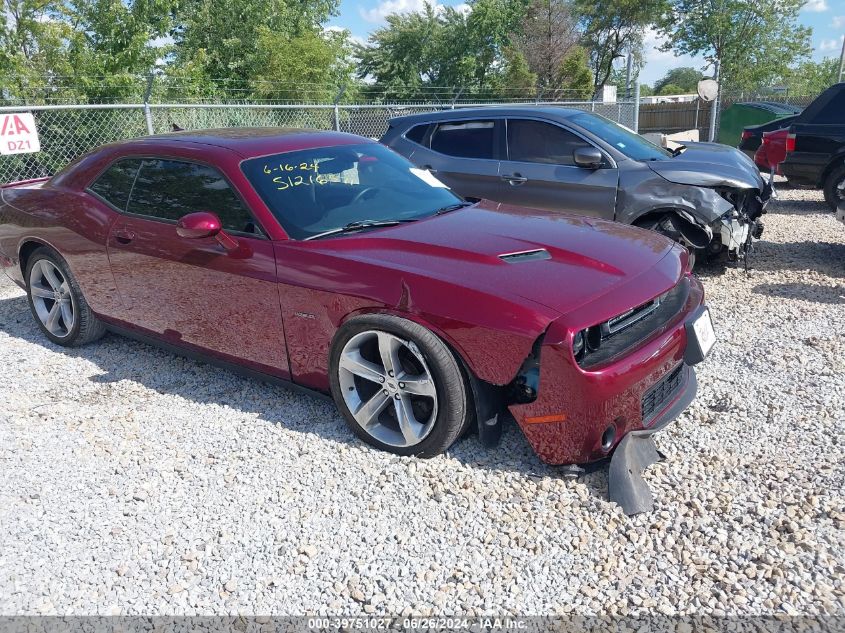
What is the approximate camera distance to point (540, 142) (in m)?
6.68

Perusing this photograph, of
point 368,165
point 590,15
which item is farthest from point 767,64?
point 368,165

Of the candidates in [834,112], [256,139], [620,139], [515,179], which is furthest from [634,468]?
[834,112]

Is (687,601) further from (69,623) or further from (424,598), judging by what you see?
(69,623)

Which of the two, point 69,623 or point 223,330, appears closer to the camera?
point 69,623

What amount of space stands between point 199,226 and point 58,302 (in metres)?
2.17

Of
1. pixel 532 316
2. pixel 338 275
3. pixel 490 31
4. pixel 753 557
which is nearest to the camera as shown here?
pixel 753 557

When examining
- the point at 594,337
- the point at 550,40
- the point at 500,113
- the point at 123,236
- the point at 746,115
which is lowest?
the point at 594,337

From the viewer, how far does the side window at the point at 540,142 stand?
6547 mm

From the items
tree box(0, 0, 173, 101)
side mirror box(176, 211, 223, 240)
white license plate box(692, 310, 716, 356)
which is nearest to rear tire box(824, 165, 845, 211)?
white license plate box(692, 310, 716, 356)

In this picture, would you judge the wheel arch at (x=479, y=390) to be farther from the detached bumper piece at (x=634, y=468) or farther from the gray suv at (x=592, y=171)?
the gray suv at (x=592, y=171)

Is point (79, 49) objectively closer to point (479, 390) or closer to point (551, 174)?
point (551, 174)

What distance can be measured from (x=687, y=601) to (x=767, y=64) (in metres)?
44.3

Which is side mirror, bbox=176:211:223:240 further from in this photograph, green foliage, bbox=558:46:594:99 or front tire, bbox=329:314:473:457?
green foliage, bbox=558:46:594:99

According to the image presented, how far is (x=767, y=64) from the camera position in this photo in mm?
39250
